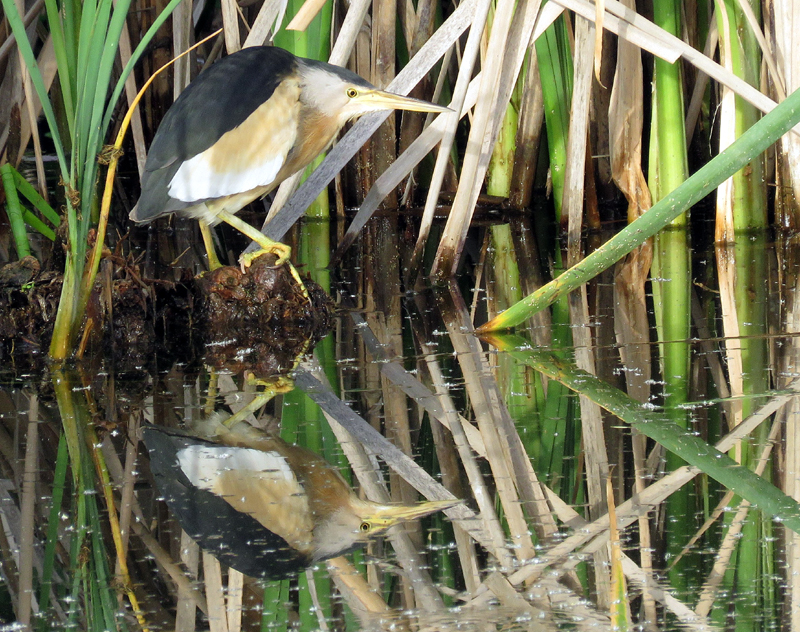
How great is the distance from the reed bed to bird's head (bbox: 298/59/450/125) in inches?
5.8

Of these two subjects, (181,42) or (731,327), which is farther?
(181,42)

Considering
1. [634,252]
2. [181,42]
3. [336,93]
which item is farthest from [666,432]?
[181,42]

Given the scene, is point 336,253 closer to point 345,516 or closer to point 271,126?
point 271,126

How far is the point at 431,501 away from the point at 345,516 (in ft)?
0.47

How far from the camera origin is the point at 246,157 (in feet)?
8.94

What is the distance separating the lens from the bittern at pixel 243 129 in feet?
8.72

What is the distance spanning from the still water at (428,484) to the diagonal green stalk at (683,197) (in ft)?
0.60

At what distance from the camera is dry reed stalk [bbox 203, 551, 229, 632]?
4.31 ft

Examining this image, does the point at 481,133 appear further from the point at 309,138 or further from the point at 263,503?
the point at 263,503

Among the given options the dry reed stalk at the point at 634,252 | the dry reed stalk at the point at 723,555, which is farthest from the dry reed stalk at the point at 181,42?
the dry reed stalk at the point at 723,555

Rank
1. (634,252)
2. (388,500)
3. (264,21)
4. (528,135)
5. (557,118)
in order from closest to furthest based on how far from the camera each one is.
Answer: (388,500) → (264,21) → (634,252) → (557,118) → (528,135)

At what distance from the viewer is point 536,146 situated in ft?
13.2

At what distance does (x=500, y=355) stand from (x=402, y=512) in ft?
2.88

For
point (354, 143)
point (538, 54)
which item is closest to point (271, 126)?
point (354, 143)
